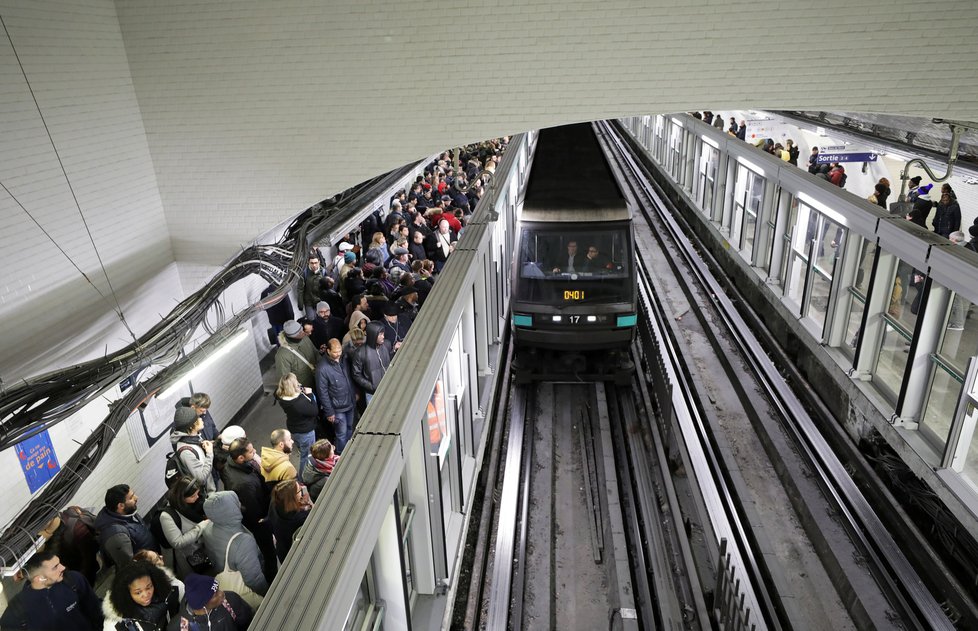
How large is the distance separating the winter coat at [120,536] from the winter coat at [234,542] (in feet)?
1.82

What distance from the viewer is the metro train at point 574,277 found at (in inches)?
305

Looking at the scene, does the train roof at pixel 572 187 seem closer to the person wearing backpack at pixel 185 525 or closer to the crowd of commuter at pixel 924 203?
the crowd of commuter at pixel 924 203

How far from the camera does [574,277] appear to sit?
7.80 metres

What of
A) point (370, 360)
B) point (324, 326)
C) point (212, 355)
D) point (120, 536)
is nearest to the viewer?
point (120, 536)

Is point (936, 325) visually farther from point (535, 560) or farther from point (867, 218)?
point (535, 560)

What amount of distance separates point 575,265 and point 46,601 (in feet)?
19.1

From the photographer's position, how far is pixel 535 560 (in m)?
5.82

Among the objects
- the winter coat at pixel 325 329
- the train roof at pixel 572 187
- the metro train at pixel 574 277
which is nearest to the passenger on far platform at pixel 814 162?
the train roof at pixel 572 187

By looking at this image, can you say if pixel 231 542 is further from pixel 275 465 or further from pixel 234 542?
pixel 275 465

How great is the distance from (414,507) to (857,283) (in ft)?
19.3

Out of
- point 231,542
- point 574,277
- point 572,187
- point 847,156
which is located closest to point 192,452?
point 231,542

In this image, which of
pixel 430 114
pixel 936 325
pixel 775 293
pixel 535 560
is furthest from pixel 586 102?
pixel 775 293

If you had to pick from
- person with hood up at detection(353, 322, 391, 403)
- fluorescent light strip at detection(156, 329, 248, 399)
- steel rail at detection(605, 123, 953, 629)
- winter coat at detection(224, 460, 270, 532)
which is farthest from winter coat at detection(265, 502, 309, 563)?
steel rail at detection(605, 123, 953, 629)

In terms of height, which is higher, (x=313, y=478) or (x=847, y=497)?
(x=313, y=478)
